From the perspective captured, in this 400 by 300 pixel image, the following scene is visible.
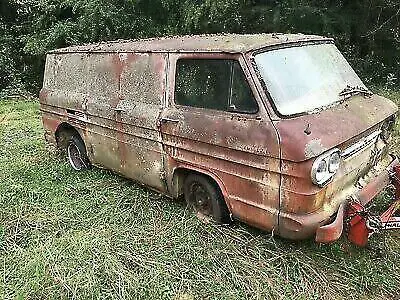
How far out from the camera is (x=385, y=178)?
14.5 feet

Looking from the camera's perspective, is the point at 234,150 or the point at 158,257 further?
the point at 158,257

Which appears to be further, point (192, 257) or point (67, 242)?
point (67, 242)

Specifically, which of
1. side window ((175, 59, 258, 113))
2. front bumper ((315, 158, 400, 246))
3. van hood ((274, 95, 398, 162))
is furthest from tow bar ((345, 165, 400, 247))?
side window ((175, 59, 258, 113))

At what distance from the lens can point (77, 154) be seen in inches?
261

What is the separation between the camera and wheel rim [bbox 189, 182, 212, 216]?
15.4 feet

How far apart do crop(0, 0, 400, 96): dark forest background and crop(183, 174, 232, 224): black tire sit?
591 centimetres

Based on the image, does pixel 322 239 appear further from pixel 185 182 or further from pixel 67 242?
pixel 67 242

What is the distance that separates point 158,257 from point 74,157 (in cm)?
313

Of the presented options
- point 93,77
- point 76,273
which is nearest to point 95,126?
point 93,77

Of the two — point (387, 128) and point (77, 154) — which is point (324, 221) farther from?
point (77, 154)

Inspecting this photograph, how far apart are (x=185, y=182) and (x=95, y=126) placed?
164cm

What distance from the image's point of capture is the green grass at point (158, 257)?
3.78 meters

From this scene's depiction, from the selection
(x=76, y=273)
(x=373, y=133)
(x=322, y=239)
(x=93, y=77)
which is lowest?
(x=76, y=273)

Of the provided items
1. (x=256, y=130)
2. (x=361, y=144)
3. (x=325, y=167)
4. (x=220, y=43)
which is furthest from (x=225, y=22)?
(x=325, y=167)
